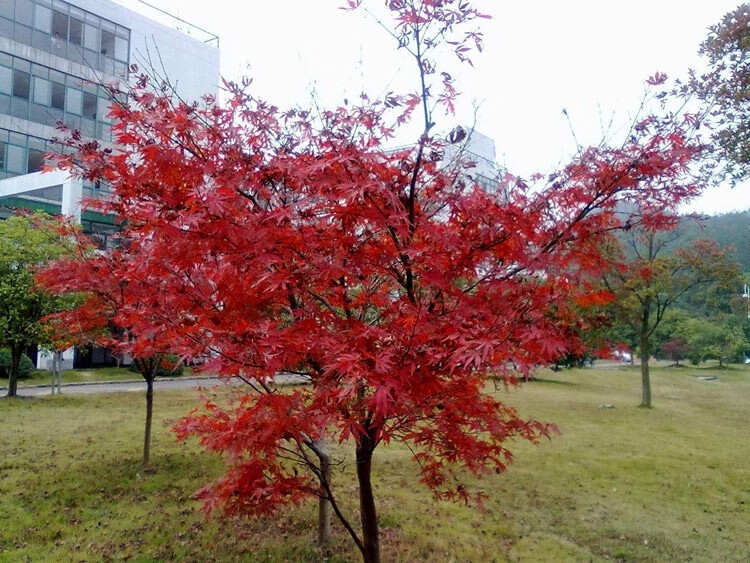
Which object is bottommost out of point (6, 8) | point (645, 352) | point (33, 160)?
point (645, 352)

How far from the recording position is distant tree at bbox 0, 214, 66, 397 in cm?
1361

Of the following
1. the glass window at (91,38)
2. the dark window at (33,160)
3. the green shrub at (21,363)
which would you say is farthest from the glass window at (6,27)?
the green shrub at (21,363)

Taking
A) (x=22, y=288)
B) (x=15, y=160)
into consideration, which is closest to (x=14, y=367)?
(x=22, y=288)

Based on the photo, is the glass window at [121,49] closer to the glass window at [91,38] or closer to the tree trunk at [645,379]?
the glass window at [91,38]

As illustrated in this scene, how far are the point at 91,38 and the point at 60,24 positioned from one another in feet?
3.80

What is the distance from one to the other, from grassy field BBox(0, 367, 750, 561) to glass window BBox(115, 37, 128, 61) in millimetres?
17204

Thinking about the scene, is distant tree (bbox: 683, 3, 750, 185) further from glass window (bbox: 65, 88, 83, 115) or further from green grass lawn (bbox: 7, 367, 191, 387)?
glass window (bbox: 65, 88, 83, 115)

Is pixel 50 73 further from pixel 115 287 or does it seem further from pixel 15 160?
pixel 115 287

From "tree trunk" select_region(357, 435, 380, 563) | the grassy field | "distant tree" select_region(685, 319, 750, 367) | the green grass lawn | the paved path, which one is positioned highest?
"distant tree" select_region(685, 319, 750, 367)

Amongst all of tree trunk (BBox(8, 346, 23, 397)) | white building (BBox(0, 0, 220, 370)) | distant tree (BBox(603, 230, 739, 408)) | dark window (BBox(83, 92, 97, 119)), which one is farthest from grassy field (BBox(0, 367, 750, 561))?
dark window (BBox(83, 92, 97, 119))

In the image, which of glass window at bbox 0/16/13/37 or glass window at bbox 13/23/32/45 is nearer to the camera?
glass window at bbox 0/16/13/37

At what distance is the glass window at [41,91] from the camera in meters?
21.4

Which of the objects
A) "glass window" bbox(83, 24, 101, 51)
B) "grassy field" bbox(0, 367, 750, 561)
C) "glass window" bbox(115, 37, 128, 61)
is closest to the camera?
"grassy field" bbox(0, 367, 750, 561)

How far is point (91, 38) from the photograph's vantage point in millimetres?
22859
